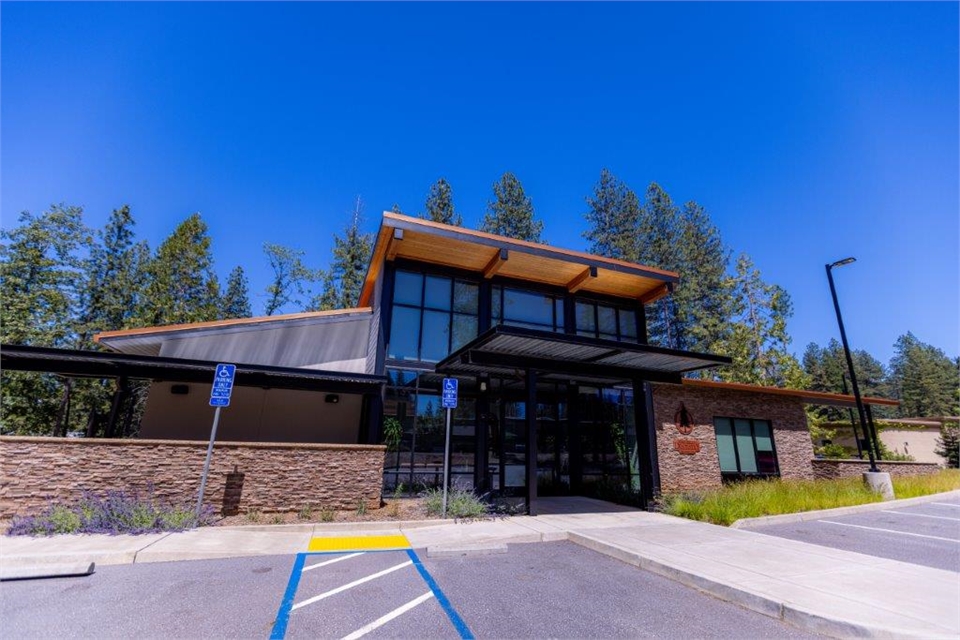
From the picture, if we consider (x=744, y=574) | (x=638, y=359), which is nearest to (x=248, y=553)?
(x=744, y=574)

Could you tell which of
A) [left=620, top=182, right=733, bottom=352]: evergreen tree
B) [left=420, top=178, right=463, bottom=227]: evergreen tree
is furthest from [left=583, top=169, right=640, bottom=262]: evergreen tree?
[left=420, top=178, right=463, bottom=227]: evergreen tree

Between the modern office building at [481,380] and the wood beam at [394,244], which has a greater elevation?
the wood beam at [394,244]

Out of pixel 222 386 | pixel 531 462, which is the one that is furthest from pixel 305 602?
pixel 531 462

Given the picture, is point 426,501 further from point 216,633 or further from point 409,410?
point 216,633

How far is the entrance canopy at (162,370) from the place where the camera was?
32.6 feet

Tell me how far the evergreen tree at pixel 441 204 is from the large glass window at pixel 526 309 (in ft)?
63.5

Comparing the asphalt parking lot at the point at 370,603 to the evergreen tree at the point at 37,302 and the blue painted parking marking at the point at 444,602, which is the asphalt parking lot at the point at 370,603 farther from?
the evergreen tree at the point at 37,302

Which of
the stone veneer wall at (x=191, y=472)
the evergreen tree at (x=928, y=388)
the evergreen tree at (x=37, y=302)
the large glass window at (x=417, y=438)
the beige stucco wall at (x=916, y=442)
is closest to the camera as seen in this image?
the stone veneer wall at (x=191, y=472)

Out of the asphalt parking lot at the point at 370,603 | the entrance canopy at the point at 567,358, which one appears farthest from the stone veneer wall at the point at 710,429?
the asphalt parking lot at the point at 370,603

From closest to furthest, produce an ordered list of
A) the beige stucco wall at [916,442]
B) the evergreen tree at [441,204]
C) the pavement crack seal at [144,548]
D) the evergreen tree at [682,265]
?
the pavement crack seal at [144,548] → the beige stucco wall at [916,442] → the evergreen tree at [682,265] → the evergreen tree at [441,204]

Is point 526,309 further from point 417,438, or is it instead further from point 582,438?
point 417,438

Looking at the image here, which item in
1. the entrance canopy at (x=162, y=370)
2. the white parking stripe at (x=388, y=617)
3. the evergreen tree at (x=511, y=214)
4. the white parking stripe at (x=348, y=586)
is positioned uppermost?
the evergreen tree at (x=511, y=214)

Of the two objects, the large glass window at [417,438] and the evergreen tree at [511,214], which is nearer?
the large glass window at [417,438]

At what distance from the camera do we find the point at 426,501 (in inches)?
408
